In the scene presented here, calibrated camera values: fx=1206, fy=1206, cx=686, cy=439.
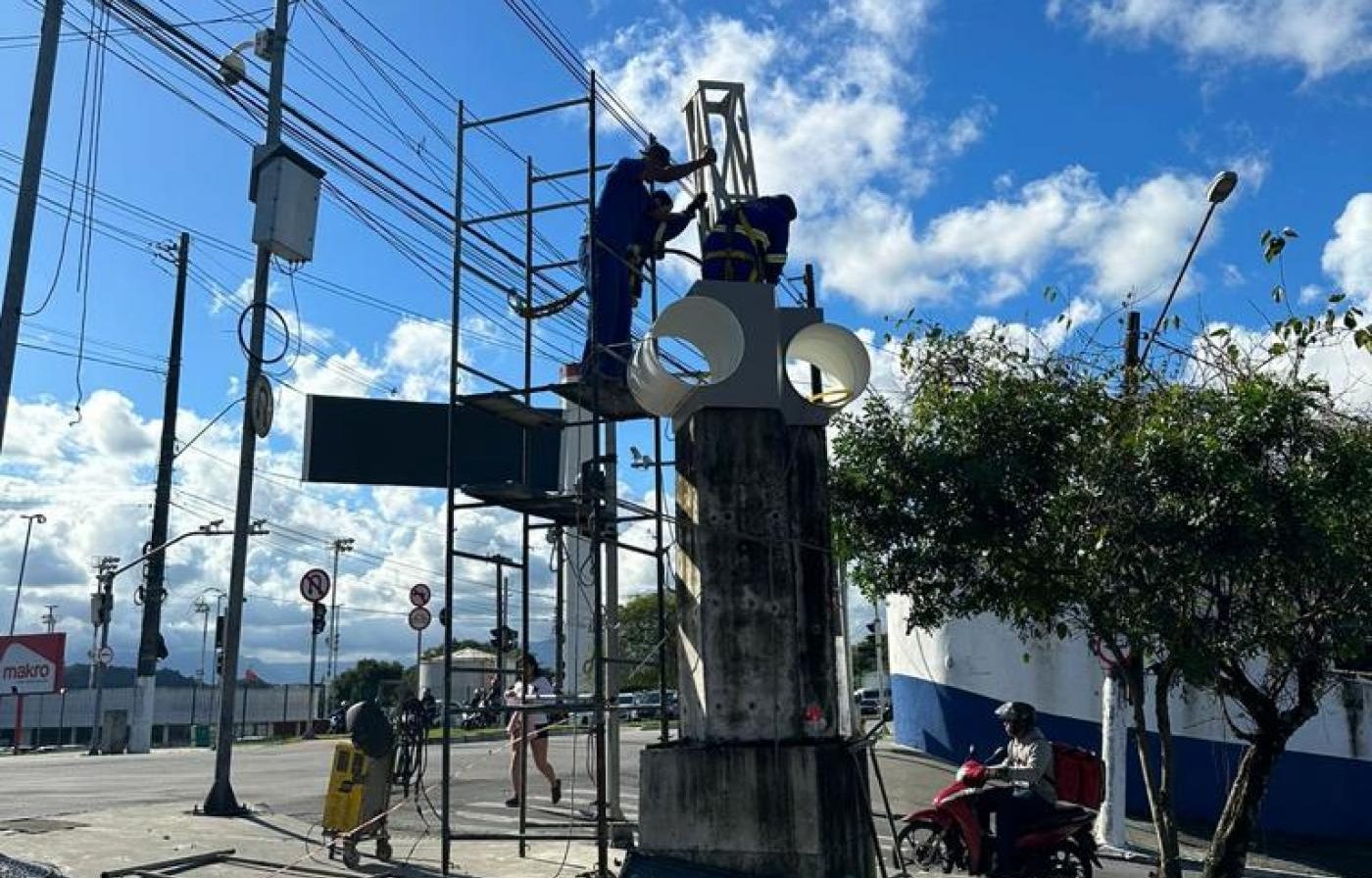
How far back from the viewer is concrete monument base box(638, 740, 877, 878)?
742 cm

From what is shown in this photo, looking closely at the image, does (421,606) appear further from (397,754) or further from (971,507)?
(971,507)

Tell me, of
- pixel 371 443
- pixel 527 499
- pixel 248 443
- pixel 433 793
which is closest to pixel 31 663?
pixel 371 443

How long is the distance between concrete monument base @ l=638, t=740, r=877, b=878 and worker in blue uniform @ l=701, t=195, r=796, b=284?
3.44m

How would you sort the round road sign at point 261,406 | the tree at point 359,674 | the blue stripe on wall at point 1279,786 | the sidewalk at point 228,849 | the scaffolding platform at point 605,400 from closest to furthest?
the sidewalk at point 228,849
the scaffolding platform at point 605,400
the round road sign at point 261,406
the blue stripe on wall at point 1279,786
the tree at point 359,674

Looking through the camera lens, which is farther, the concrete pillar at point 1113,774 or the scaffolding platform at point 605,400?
the concrete pillar at point 1113,774

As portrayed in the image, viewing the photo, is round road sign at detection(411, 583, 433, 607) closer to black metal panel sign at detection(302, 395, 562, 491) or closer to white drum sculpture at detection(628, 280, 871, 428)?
black metal panel sign at detection(302, 395, 562, 491)

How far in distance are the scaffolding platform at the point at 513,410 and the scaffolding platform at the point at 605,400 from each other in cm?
26

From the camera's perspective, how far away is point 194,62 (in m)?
10.9

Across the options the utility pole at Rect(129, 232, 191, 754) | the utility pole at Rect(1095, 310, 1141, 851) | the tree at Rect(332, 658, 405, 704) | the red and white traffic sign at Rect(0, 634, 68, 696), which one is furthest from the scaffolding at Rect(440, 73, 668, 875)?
the tree at Rect(332, 658, 405, 704)

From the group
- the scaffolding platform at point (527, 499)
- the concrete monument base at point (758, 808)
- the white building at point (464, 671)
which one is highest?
the scaffolding platform at point (527, 499)

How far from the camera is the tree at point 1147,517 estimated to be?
6.95 metres

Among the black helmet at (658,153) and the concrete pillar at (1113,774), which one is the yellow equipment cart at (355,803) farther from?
the concrete pillar at (1113,774)

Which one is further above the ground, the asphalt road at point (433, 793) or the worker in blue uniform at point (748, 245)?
the worker in blue uniform at point (748, 245)

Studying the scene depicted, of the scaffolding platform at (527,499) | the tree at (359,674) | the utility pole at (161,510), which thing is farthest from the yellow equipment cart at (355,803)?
the tree at (359,674)
